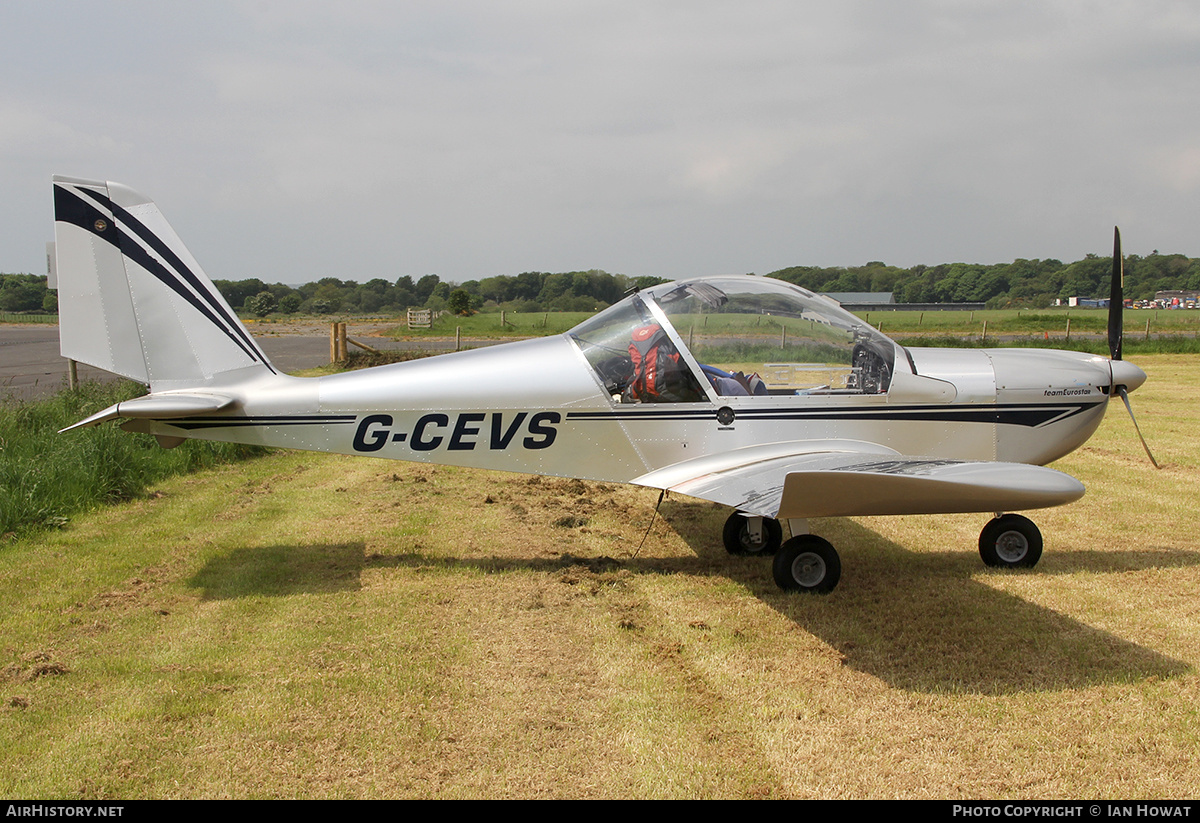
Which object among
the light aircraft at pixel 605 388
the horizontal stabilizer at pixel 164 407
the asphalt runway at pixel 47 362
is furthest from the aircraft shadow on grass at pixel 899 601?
the asphalt runway at pixel 47 362

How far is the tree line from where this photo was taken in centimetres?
6525

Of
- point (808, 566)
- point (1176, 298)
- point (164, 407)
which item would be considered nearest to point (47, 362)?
point (164, 407)

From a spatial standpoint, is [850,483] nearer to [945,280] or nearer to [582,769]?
[582,769]

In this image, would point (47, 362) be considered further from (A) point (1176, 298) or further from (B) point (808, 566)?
(A) point (1176, 298)

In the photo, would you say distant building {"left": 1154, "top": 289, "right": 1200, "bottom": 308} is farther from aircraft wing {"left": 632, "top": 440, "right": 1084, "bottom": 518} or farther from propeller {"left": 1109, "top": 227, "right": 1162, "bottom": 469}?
aircraft wing {"left": 632, "top": 440, "right": 1084, "bottom": 518}

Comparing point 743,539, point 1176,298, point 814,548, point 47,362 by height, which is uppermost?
point 1176,298

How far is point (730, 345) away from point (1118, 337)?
3468 millimetres

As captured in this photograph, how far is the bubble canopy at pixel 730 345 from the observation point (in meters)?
5.67

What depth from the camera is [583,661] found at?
14.2ft

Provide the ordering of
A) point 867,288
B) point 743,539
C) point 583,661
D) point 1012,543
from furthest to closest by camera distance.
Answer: point 867,288 < point 743,539 < point 1012,543 < point 583,661
